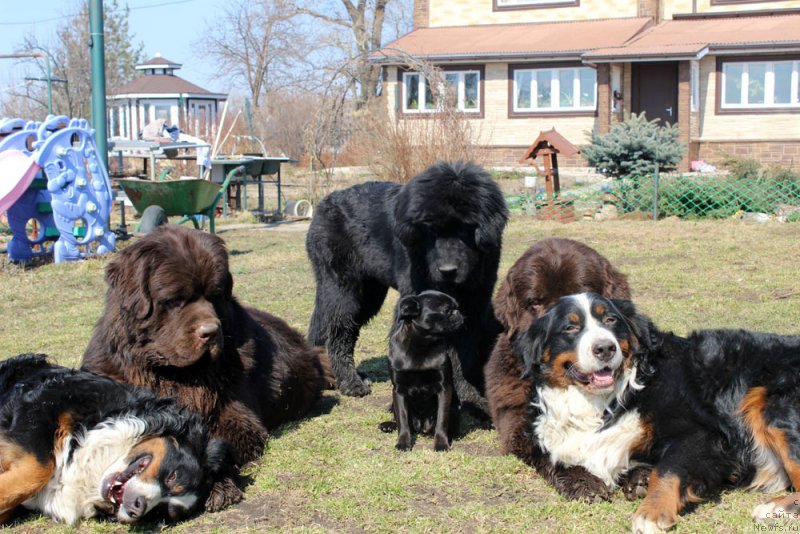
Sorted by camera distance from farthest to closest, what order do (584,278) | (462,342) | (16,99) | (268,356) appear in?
(16,99) < (462,342) < (268,356) < (584,278)

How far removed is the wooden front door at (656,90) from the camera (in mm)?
31438

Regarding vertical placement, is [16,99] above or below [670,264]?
above

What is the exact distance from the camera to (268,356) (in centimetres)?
579

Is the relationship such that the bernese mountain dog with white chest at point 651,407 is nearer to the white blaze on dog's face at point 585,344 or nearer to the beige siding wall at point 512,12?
the white blaze on dog's face at point 585,344

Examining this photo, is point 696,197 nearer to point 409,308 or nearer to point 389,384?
point 389,384

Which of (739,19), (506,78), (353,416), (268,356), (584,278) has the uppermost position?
(739,19)

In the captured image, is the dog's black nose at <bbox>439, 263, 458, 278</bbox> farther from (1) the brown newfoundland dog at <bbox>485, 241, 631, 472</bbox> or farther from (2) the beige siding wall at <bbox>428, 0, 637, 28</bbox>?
Answer: (2) the beige siding wall at <bbox>428, 0, 637, 28</bbox>

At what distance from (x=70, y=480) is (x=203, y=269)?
1.27 metres

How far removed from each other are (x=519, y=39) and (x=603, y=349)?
29.9 metres

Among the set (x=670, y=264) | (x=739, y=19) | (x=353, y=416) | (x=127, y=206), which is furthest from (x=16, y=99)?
(x=353, y=416)

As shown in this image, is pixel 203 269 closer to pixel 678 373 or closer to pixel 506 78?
pixel 678 373

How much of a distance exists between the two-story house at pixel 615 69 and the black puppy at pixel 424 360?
22.7 metres

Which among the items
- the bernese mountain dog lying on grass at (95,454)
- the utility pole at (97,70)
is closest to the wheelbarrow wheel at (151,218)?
the utility pole at (97,70)

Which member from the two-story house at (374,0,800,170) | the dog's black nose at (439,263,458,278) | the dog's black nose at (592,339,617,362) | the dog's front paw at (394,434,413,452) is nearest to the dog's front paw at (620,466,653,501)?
the dog's black nose at (592,339,617,362)
